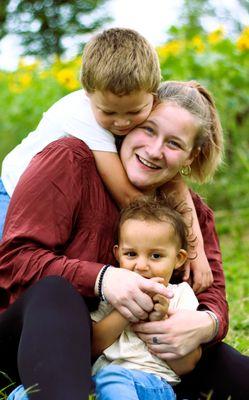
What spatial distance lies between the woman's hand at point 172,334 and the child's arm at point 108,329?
0.07 metres

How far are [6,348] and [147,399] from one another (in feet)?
1.55

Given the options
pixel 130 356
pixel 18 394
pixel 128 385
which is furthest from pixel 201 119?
pixel 18 394

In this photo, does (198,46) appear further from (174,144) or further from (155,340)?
(155,340)

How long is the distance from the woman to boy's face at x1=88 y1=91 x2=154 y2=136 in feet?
0.15

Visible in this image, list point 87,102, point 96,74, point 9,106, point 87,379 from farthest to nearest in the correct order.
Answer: point 9,106
point 87,102
point 96,74
point 87,379

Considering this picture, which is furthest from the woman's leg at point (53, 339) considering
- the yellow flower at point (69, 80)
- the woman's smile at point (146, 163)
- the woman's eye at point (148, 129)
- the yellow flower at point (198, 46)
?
the yellow flower at point (198, 46)

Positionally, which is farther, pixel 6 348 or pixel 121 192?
pixel 121 192

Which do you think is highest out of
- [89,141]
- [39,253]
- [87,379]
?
[89,141]

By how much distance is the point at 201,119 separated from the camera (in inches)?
118

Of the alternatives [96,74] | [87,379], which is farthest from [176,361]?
[96,74]

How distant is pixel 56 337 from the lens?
7.84 feet

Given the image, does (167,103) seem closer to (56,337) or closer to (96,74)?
(96,74)

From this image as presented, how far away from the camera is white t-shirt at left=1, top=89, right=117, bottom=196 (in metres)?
2.88

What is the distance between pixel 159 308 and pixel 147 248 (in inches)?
8.5
